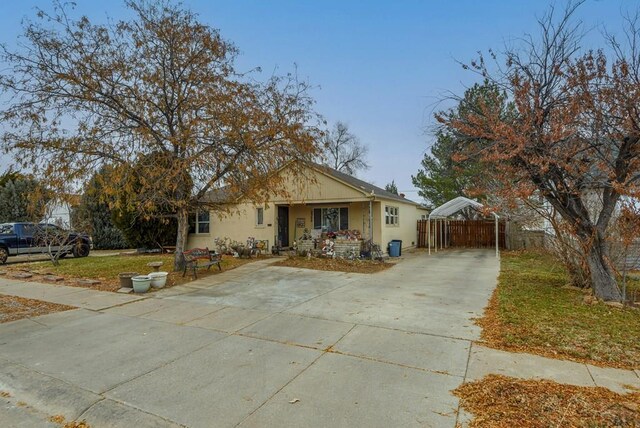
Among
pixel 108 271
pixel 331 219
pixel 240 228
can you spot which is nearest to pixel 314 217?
pixel 331 219

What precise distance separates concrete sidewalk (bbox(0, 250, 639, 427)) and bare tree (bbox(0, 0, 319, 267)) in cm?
386

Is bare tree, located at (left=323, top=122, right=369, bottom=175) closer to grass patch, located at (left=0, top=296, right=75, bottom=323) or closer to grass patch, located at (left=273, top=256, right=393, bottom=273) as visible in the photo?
grass patch, located at (left=273, top=256, right=393, bottom=273)

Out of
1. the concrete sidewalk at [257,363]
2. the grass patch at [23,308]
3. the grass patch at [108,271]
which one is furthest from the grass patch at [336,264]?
the grass patch at [23,308]

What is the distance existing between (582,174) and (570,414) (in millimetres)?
4750

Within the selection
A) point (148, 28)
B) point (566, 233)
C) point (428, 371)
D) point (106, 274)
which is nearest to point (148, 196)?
point (106, 274)

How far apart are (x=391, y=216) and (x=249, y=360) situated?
13695 millimetres

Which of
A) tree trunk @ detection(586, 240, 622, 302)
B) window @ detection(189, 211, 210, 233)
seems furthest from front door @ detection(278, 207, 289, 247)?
tree trunk @ detection(586, 240, 622, 302)

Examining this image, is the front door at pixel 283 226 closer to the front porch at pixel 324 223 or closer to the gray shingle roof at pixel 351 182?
the front porch at pixel 324 223

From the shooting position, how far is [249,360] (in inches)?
166

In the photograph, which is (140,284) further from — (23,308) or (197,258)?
(197,258)

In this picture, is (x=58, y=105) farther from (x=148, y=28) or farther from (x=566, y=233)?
(x=566, y=233)

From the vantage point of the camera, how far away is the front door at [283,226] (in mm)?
17094

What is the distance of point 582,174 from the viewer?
6.09 metres

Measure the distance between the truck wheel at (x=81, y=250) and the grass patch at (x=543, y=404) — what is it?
61.1ft
